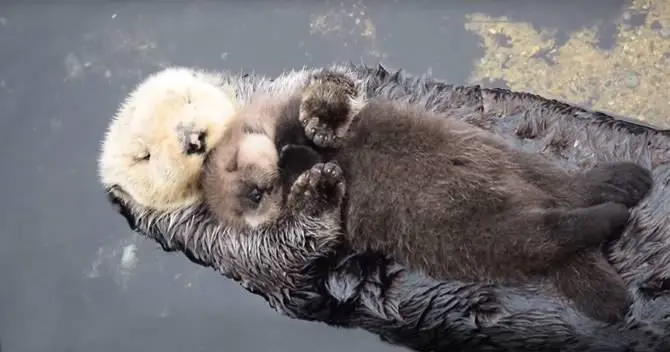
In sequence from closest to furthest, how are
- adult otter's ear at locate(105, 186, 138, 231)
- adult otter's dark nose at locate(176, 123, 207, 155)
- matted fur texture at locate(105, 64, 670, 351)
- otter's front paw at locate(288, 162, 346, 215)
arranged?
1. matted fur texture at locate(105, 64, 670, 351)
2. otter's front paw at locate(288, 162, 346, 215)
3. adult otter's dark nose at locate(176, 123, 207, 155)
4. adult otter's ear at locate(105, 186, 138, 231)

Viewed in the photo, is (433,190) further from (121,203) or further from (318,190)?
(121,203)

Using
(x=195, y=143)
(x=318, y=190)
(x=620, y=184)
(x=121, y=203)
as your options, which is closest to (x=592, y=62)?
(x=620, y=184)

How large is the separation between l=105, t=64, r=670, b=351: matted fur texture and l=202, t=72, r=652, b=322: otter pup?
6cm

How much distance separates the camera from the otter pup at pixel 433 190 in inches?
89.4

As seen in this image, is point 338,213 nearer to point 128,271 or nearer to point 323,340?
point 323,340

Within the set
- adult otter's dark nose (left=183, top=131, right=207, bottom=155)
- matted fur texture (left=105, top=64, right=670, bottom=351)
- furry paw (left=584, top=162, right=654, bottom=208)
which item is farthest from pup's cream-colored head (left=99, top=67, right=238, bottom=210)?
furry paw (left=584, top=162, right=654, bottom=208)

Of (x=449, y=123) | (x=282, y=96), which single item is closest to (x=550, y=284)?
(x=449, y=123)

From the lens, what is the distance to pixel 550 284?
2338 millimetres

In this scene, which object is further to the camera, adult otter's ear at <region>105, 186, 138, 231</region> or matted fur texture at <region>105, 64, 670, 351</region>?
adult otter's ear at <region>105, 186, 138, 231</region>

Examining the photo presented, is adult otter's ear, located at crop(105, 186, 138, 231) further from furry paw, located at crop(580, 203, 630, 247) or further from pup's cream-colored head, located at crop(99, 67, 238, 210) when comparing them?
furry paw, located at crop(580, 203, 630, 247)

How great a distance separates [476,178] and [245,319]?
124cm

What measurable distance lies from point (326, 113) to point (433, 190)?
1.24 ft

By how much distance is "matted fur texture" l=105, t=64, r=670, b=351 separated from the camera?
2.35 metres

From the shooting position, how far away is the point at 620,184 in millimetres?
2379
